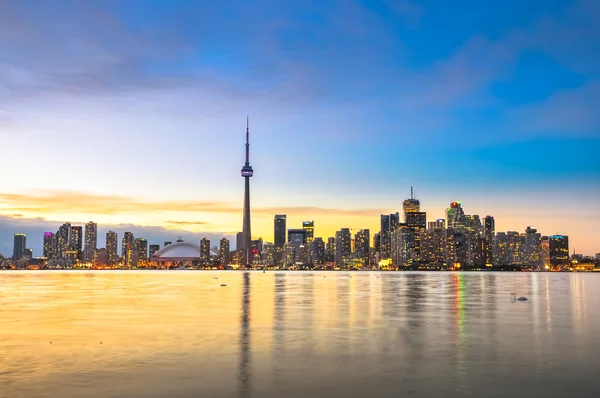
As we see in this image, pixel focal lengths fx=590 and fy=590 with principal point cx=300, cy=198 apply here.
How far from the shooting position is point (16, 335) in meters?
39.8

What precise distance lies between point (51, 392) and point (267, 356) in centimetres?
1152

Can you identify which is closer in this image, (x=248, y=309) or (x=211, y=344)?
(x=211, y=344)

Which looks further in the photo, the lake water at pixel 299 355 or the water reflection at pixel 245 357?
the water reflection at pixel 245 357

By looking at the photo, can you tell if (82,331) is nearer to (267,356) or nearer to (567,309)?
(267,356)

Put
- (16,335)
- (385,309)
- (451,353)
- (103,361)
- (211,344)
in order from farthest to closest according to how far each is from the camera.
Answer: (385,309) < (16,335) < (211,344) < (451,353) < (103,361)

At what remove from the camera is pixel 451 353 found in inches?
1261

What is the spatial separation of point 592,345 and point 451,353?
1019 centimetres

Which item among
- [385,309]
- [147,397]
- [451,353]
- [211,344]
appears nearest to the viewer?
[147,397]

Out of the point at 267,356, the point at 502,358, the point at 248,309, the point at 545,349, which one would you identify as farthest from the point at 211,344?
the point at 248,309

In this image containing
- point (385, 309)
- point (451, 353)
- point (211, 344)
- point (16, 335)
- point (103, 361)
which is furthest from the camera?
point (385, 309)

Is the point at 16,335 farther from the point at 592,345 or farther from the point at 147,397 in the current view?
the point at 592,345

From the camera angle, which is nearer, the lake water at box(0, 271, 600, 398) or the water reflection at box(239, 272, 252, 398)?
the lake water at box(0, 271, 600, 398)

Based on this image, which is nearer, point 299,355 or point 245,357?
point 245,357

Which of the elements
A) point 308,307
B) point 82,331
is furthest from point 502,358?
point 308,307
